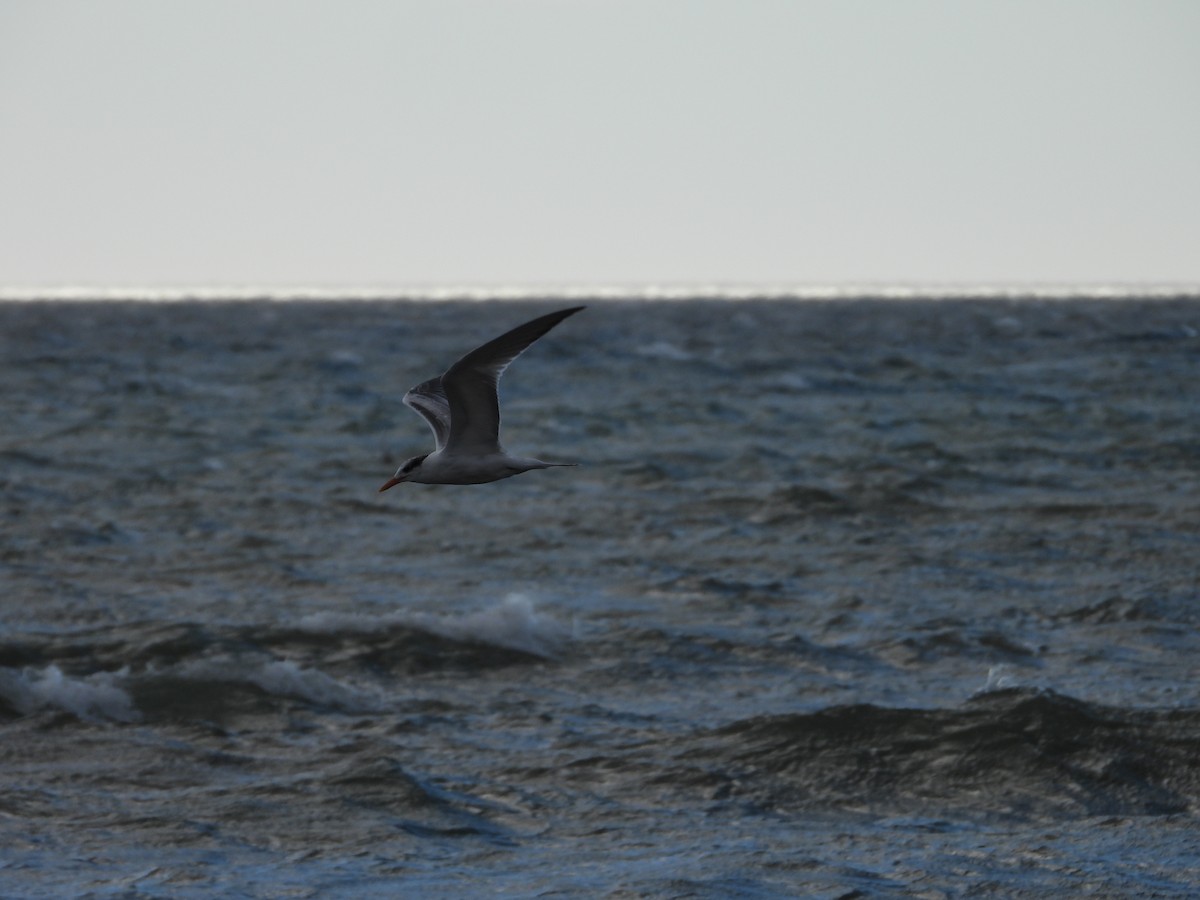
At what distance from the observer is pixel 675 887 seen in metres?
9.02

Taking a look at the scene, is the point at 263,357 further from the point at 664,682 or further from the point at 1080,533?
the point at 664,682

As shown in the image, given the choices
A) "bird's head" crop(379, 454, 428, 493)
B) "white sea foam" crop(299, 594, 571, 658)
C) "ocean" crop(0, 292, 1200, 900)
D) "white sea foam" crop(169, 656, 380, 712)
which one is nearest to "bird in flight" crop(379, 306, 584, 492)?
"bird's head" crop(379, 454, 428, 493)

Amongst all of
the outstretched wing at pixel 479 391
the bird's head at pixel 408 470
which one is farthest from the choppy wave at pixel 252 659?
the outstretched wing at pixel 479 391

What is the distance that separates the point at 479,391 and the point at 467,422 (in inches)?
13.6

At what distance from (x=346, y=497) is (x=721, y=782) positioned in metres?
12.8

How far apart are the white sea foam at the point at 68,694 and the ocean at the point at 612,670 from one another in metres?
0.04

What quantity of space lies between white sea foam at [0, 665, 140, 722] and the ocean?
4cm

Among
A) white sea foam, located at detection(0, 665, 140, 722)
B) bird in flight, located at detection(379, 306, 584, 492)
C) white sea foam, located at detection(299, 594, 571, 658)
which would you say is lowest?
white sea foam, located at detection(0, 665, 140, 722)

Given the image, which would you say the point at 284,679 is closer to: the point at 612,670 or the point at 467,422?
the point at 612,670

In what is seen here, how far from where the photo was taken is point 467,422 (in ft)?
29.6

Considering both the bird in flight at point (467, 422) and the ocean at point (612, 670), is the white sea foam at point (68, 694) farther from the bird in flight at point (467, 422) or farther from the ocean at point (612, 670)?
the bird in flight at point (467, 422)

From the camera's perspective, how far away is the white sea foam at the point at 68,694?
12.6 metres

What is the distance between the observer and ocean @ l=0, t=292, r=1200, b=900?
9.69 m

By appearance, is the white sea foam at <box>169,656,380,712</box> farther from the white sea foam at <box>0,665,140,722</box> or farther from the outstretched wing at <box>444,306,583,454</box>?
the outstretched wing at <box>444,306,583,454</box>
